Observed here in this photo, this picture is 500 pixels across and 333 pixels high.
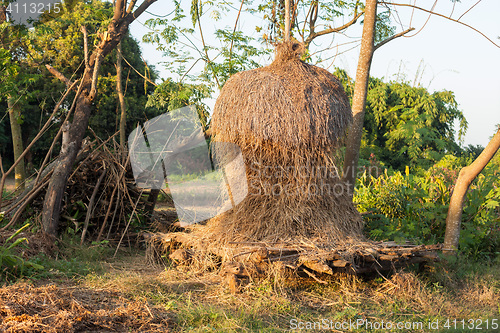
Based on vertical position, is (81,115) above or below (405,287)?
above

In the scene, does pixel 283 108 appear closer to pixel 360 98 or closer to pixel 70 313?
pixel 360 98

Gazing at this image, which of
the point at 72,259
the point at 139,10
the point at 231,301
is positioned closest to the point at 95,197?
the point at 72,259

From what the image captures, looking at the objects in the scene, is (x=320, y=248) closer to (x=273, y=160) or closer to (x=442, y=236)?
(x=273, y=160)

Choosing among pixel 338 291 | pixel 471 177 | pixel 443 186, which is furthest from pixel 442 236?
pixel 338 291

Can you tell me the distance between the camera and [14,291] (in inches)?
159

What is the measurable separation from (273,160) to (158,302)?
6.81 ft

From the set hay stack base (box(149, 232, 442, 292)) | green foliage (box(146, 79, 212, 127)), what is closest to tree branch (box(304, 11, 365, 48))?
green foliage (box(146, 79, 212, 127))

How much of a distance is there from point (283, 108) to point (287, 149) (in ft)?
1.58

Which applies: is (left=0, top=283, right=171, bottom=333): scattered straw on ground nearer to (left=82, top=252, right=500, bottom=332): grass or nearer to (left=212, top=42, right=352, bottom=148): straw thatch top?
(left=82, top=252, right=500, bottom=332): grass

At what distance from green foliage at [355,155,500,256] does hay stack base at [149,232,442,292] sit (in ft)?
2.66

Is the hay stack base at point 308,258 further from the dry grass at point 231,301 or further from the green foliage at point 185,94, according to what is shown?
the green foliage at point 185,94

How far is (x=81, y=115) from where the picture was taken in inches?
267

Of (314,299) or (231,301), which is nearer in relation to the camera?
(231,301)

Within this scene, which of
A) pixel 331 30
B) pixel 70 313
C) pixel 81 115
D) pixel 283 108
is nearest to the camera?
pixel 70 313
